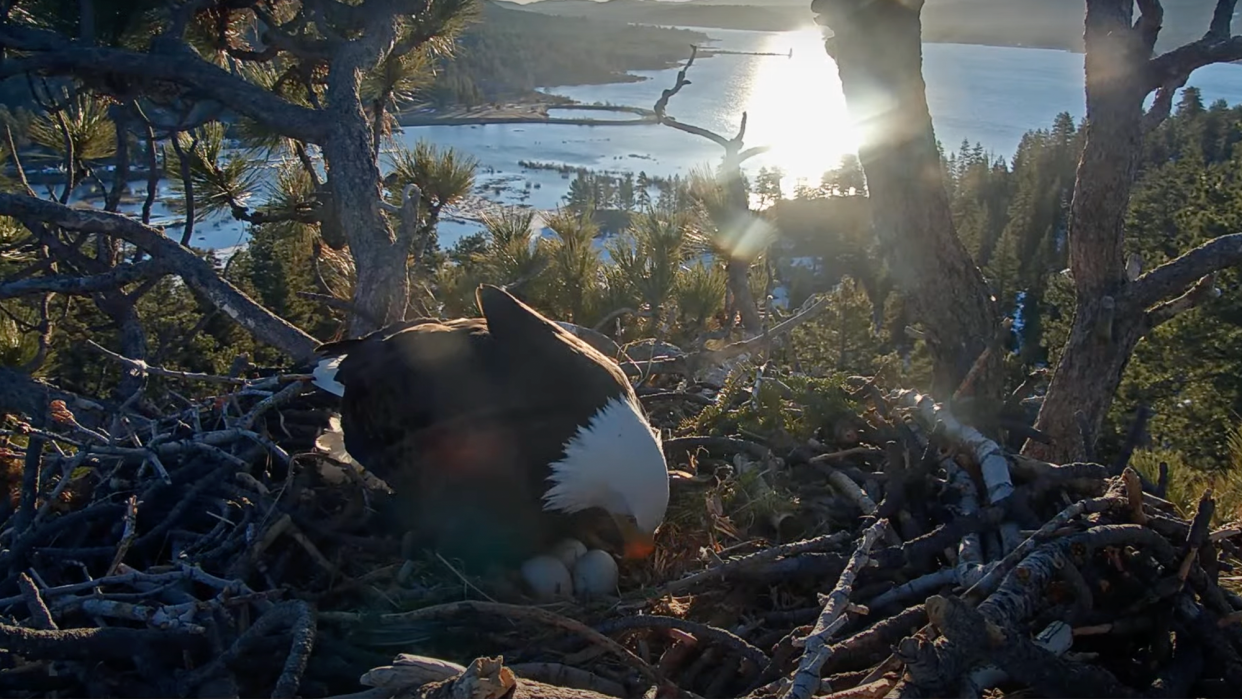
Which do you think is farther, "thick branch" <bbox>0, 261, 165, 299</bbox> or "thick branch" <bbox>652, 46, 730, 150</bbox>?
"thick branch" <bbox>652, 46, 730, 150</bbox>

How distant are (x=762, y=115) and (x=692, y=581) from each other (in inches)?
1225

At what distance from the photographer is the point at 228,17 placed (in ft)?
18.7

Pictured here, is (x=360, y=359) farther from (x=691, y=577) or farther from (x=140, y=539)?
(x=691, y=577)

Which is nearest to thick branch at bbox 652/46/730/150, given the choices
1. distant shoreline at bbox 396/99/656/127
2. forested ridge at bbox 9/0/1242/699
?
forested ridge at bbox 9/0/1242/699

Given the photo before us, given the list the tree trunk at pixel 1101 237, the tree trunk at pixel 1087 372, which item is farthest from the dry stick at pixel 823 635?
the tree trunk at pixel 1087 372

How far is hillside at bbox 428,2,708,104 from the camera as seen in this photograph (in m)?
35.0

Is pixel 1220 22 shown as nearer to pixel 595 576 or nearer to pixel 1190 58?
pixel 1190 58

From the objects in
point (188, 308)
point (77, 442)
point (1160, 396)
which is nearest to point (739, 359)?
point (77, 442)

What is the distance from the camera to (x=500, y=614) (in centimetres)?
259

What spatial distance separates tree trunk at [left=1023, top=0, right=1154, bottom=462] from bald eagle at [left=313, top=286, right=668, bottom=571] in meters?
1.86

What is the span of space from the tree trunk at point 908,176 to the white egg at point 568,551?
204 centimetres

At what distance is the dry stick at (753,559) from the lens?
8.93 feet

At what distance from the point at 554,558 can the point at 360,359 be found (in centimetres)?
110

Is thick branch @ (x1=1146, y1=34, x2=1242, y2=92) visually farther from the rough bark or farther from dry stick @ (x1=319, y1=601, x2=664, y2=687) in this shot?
dry stick @ (x1=319, y1=601, x2=664, y2=687)
